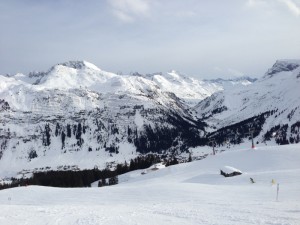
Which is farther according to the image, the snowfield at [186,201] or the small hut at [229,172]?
the small hut at [229,172]

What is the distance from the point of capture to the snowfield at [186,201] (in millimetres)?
29531

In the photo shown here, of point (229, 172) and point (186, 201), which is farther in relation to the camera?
point (229, 172)

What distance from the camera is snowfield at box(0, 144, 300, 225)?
2953cm

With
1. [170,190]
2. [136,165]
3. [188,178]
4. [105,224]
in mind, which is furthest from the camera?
[136,165]

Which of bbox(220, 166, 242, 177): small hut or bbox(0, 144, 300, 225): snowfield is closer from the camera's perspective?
bbox(0, 144, 300, 225): snowfield

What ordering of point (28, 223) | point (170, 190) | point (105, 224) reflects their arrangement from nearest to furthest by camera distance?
1. point (105, 224)
2. point (28, 223)
3. point (170, 190)

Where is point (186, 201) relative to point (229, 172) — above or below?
below

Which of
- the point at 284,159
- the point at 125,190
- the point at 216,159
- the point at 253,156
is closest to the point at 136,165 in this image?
the point at 216,159

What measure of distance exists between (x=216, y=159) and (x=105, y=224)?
75852 mm

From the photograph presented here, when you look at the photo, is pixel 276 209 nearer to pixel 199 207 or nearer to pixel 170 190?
pixel 199 207

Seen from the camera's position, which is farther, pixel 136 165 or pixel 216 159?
pixel 136 165

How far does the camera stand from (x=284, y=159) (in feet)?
274

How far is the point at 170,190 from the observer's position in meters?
52.8

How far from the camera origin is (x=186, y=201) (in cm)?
4306
